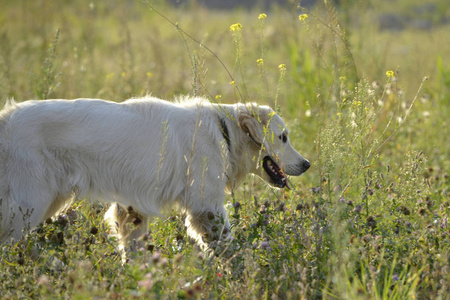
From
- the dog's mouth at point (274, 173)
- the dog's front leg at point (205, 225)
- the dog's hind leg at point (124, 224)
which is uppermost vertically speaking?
the dog's mouth at point (274, 173)

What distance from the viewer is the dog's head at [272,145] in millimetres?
4426

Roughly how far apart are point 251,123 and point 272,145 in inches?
11.0

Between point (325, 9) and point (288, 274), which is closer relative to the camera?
point (288, 274)

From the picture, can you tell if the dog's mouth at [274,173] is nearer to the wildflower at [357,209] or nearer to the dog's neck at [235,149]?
the dog's neck at [235,149]

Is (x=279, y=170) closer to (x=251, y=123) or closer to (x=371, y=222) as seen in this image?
(x=251, y=123)

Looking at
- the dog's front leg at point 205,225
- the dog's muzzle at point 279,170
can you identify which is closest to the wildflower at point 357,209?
the dog's muzzle at point 279,170

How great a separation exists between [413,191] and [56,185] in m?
2.55

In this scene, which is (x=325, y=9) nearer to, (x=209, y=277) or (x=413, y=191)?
(x=413, y=191)

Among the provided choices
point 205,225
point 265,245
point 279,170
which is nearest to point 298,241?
point 265,245

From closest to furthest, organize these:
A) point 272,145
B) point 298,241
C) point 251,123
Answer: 1. point 298,241
2. point 251,123
3. point 272,145

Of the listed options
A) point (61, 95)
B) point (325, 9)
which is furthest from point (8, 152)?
point (61, 95)

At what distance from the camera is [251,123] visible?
4422 mm

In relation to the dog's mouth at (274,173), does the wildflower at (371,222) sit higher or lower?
higher

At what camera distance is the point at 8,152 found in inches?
148
